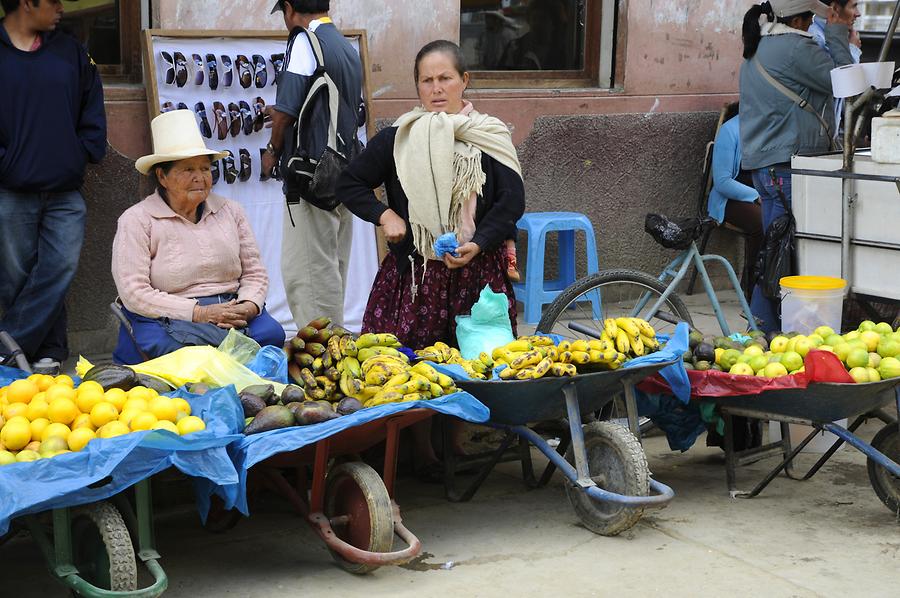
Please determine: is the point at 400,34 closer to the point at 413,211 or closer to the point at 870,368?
the point at 413,211

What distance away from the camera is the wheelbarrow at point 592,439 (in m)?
4.14

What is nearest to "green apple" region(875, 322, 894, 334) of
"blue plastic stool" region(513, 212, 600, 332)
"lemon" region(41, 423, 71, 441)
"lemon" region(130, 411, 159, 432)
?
"blue plastic stool" region(513, 212, 600, 332)

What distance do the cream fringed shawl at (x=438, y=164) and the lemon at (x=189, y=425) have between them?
4.36 feet

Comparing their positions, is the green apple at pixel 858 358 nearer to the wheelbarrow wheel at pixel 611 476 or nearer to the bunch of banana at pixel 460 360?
the wheelbarrow wheel at pixel 611 476

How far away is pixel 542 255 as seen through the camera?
7121mm

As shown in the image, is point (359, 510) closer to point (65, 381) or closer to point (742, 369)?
point (65, 381)

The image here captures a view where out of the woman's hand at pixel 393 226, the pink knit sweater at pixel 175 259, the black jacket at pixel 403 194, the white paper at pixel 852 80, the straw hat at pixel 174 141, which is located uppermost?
the white paper at pixel 852 80

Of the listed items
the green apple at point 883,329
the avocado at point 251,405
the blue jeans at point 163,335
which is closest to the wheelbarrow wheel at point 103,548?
the avocado at point 251,405

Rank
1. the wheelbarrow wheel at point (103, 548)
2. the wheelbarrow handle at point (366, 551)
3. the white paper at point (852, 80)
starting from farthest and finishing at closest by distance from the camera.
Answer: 1. the white paper at point (852, 80)
2. the wheelbarrow handle at point (366, 551)
3. the wheelbarrow wheel at point (103, 548)

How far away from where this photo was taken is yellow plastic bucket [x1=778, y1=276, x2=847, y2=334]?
17.4ft

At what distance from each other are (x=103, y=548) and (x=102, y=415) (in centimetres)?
39

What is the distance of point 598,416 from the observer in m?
5.23

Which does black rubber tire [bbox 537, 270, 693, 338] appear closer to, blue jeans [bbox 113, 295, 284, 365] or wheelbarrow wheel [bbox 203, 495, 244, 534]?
blue jeans [bbox 113, 295, 284, 365]

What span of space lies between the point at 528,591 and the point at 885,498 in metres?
1.55
